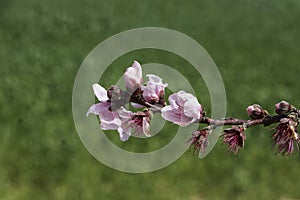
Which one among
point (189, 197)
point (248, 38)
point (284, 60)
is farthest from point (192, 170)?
point (248, 38)

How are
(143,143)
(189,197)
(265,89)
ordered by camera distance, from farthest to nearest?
1. (265,89)
2. (143,143)
3. (189,197)

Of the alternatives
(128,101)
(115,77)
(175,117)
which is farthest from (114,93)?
(115,77)

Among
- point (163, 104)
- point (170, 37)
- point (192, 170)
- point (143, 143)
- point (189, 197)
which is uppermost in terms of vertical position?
point (170, 37)

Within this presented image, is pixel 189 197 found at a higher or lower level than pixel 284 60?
lower

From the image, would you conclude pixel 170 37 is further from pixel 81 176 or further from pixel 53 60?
pixel 81 176

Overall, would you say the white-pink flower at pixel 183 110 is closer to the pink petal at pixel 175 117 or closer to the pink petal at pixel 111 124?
the pink petal at pixel 175 117

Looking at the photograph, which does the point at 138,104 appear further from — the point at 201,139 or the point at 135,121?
the point at 201,139

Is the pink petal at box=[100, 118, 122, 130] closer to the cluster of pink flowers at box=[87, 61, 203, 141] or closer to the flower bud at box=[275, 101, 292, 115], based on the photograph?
the cluster of pink flowers at box=[87, 61, 203, 141]
